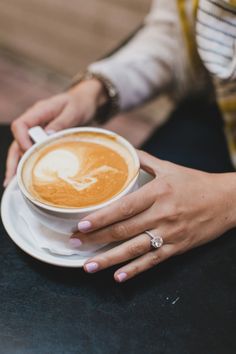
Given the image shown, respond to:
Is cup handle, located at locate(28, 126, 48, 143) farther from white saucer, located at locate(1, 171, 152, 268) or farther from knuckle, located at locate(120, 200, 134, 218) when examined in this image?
knuckle, located at locate(120, 200, 134, 218)

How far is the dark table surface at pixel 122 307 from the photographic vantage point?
529 mm

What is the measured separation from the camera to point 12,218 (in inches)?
25.5

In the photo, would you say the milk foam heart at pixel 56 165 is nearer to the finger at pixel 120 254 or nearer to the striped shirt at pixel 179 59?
the finger at pixel 120 254

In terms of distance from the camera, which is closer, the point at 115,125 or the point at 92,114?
the point at 92,114

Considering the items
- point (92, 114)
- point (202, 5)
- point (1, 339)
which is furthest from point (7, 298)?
point (202, 5)

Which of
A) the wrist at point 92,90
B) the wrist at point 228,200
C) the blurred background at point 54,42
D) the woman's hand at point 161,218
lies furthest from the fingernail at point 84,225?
the blurred background at point 54,42

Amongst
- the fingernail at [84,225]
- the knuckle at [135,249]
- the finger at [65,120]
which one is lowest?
the knuckle at [135,249]

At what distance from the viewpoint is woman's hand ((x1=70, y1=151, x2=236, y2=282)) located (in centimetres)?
56

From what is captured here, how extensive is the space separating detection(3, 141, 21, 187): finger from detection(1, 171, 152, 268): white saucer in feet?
0.10

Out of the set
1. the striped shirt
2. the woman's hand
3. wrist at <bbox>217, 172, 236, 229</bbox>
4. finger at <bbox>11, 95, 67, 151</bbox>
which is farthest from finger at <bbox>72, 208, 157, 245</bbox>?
the striped shirt

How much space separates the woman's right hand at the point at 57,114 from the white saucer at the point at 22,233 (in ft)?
0.22

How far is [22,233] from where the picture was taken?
63 centimetres

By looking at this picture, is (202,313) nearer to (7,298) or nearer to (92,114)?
(7,298)

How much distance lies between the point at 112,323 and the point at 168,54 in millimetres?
669
